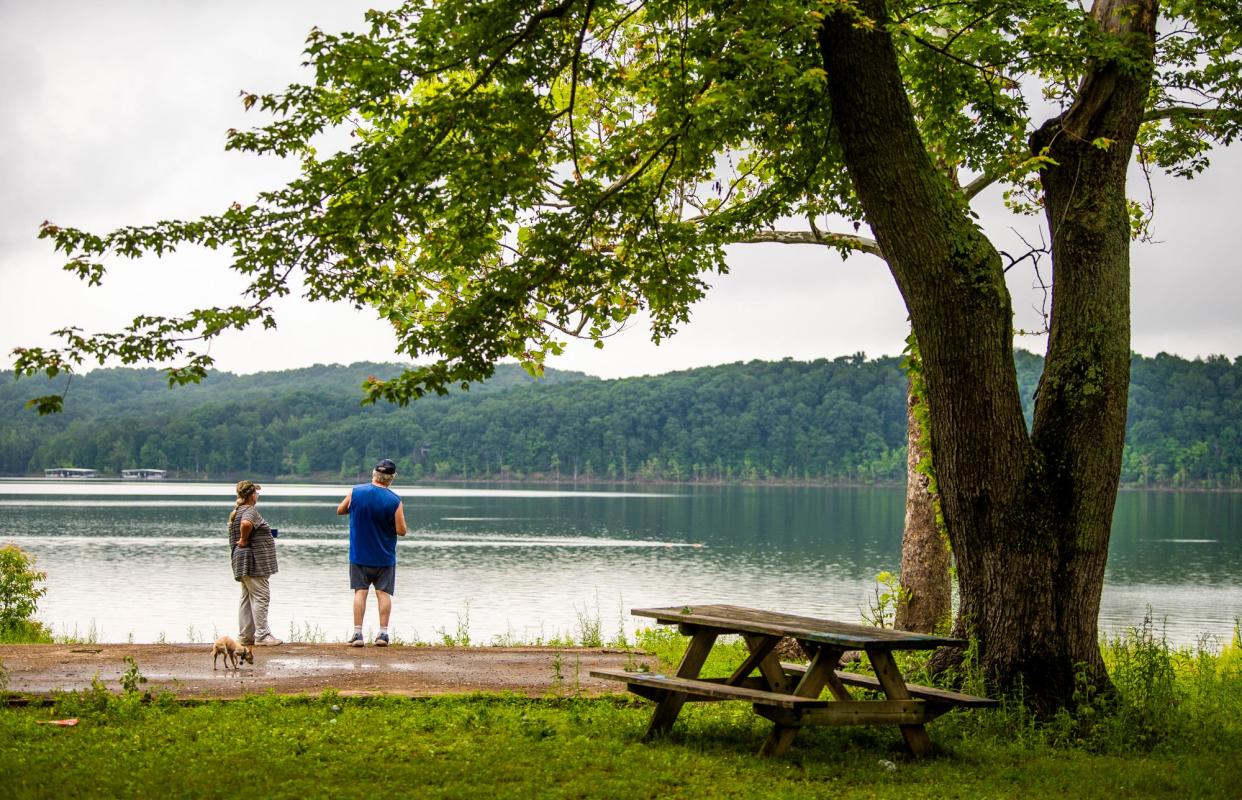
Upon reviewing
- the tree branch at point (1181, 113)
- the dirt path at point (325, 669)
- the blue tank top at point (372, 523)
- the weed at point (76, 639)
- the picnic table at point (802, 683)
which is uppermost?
the tree branch at point (1181, 113)

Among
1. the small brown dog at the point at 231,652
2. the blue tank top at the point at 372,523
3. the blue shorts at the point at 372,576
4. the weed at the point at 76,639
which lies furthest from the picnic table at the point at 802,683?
the weed at the point at 76,639

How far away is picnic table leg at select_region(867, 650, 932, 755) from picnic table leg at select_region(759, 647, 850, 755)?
220mm

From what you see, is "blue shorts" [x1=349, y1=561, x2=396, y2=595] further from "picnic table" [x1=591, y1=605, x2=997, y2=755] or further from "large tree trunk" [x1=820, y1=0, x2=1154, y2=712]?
"large tree trunk" [x1=820, y1=0, x2=1154, y2=712]

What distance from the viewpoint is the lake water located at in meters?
25.8

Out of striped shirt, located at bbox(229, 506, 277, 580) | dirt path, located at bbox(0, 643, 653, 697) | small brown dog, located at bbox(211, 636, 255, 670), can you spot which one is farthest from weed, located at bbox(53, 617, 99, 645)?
small brown dog, located at bbox(211, 636, 255, 670)

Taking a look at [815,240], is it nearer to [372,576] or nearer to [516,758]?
[372,576]

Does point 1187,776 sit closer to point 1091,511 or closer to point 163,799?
point 1091,511

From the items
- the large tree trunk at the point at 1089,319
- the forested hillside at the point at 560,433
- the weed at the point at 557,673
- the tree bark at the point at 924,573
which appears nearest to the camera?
the large tree trunk at the point at 1089,319

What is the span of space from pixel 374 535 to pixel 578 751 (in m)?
5.12

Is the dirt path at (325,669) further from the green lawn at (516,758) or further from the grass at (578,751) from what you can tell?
the green lawn at (516,758)

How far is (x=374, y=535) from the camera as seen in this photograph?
11.8m

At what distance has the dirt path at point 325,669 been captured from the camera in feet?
30.2

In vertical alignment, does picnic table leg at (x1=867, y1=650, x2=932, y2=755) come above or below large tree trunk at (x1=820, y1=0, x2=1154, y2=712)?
below

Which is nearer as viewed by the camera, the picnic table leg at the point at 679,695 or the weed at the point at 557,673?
the picnic table leg at the point at 679,695
